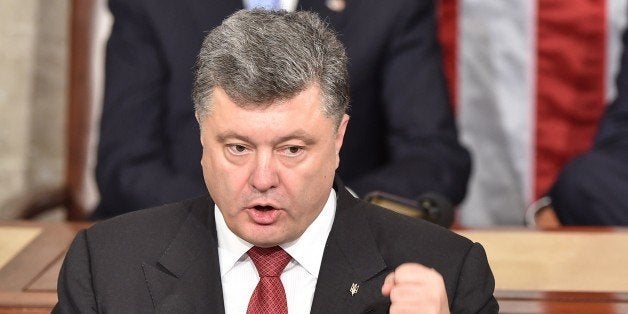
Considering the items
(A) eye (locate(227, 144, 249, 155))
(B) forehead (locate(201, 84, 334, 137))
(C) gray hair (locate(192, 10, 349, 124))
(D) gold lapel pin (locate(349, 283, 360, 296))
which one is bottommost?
(D) gold lapel pin (locate(349, 283, 360, 296))

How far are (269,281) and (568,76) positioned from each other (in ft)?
7.42

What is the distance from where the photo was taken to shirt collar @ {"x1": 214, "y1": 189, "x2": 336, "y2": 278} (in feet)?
6.20

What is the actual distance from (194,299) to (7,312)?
549mm

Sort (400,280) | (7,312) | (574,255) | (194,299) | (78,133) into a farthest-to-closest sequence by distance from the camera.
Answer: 1. (78,133)
2. (574,255)
3. (7,312)
4. (194,299)
5. (400,280)

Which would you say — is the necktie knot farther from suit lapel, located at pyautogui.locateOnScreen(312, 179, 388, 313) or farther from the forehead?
the forehead

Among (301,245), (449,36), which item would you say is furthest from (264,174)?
(449,36)

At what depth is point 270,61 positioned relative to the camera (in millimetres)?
1677

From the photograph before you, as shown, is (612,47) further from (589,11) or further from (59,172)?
(59,172)

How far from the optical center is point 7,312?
88.7 inches

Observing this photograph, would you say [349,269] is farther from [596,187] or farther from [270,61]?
[596,187]

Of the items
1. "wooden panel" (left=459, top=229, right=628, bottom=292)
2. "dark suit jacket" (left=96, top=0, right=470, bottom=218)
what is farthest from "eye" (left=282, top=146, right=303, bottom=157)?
"dark suit jacket" (left=96, top=0, right=470, bottom=218)

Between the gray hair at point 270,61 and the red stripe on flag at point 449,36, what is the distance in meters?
2.23

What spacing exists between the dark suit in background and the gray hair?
1.59m

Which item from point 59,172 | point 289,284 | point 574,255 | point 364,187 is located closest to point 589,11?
point 364,187
